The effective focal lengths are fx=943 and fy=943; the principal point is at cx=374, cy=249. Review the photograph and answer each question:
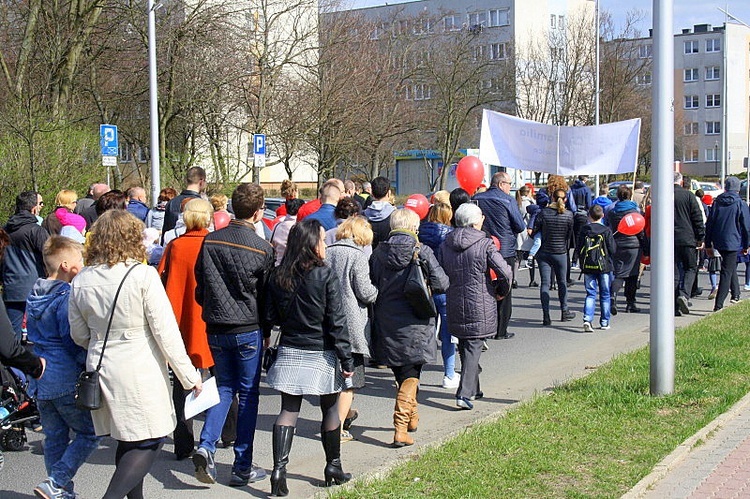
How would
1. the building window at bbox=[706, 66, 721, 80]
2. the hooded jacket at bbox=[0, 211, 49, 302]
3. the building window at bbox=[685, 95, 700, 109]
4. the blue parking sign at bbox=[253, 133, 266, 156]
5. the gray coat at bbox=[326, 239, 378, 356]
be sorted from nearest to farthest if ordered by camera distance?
1. the gray coat at bbox=[326, 239, 378, 356]
2. the hooded jacket at bbox=[0, 211, 49, 302]
3. the blue parking sign at bbox=[253, 133, 266, 156]
4. the building window at bbox=[706, 66, 721, 80]
5. the building window at bbox=[685, 95, 700, 109]

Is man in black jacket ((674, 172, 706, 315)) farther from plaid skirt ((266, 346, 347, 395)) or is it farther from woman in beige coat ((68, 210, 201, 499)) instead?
woman in beige coat ((68, 210, 201, 499))

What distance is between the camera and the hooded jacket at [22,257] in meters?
8.78

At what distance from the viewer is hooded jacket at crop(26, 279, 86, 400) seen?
527 centimetres

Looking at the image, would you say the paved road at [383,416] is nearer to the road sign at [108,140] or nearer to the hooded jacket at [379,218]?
the hooded jacket at [379,218]

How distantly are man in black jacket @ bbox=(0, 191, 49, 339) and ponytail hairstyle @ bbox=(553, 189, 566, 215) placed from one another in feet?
22.7

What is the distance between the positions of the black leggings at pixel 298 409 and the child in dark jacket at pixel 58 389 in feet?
3.97

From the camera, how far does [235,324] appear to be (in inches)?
240

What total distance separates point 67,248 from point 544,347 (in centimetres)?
737

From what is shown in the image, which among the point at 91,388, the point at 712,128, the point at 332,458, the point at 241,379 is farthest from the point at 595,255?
the point at 712,128

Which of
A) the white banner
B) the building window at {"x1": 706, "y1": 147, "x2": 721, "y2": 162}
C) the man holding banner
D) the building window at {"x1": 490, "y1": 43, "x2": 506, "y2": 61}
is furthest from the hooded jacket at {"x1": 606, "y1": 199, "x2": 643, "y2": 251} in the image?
the building window at {"x1": 706, "y1": 147, "x2": 721, "y2": 162}

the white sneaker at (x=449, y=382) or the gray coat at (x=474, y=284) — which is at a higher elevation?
the gray coat at (x=474, y=284)

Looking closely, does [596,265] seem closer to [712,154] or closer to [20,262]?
[20,262]

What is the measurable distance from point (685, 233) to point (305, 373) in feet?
31.3

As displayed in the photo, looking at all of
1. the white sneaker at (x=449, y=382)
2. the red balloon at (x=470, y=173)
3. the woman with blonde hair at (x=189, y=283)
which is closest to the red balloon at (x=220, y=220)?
the woman with blonde hair at (x=189, y=283)
